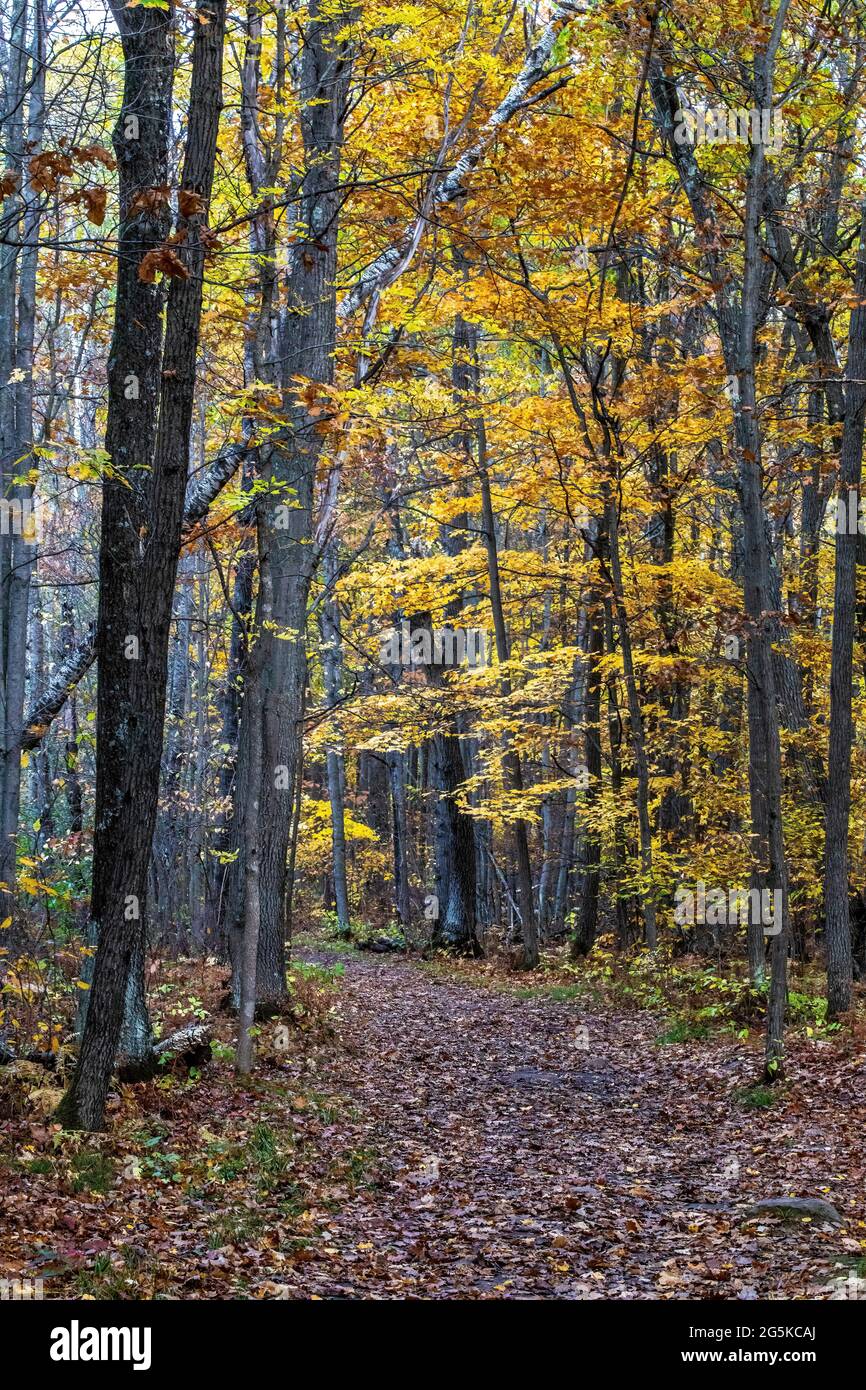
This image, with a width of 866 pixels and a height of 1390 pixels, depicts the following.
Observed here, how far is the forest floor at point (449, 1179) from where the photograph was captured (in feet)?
17.9

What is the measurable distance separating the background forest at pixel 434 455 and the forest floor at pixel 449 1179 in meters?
0.46

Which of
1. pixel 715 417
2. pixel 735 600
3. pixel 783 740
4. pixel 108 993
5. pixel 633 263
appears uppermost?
pixel 633 263

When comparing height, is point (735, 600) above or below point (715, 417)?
below

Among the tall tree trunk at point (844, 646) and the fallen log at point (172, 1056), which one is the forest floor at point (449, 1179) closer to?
the fallen log at point (172, 1056)

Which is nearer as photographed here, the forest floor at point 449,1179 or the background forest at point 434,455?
the forest floor at point 449,1179

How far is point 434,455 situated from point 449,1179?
60.7ft

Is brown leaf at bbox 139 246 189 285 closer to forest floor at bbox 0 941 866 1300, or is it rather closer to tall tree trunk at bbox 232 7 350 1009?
forest floor at bbox 0 941 866 1300

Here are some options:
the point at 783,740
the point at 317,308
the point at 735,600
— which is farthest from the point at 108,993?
the point at 735,600

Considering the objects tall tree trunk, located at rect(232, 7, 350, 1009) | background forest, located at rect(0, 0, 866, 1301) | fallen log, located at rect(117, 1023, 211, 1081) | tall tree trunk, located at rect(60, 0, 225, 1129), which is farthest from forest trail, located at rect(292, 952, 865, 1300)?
tall tree trunk, located at rect(60, 0, 225, 1129)

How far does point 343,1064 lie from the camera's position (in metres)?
10.9

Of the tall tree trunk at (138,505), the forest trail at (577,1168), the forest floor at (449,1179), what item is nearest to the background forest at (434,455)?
the tall tree trunk at (138,505)

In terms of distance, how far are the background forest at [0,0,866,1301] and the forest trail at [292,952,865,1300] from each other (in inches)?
35.8
